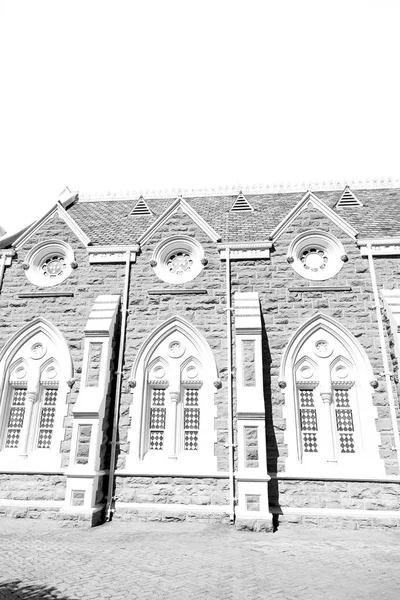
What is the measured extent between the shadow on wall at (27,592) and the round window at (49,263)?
9624 millimetres

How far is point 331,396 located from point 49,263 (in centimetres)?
1033

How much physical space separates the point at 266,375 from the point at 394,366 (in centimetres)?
363

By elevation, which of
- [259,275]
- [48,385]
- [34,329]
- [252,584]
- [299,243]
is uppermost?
[299,243]

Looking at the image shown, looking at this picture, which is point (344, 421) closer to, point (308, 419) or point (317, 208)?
point (308, 419)

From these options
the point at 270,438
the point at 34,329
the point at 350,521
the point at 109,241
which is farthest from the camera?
the point at 109,241

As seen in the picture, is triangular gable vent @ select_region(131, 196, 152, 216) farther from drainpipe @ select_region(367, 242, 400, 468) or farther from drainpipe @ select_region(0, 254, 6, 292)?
drainpipe @ select_region(367, 242, 400, 468)

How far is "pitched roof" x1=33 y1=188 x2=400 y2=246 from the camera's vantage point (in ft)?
46.8

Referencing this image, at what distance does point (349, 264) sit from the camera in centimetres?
1316

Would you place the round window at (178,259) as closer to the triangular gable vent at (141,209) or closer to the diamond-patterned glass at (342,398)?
the triangular gable vent at (141,209)

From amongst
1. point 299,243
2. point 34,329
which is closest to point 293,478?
point 299,243

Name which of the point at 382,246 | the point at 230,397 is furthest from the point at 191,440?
the point at 382,246

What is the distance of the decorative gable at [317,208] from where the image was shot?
44.3 ft

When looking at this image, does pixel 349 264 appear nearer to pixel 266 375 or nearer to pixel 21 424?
pixel 266 375

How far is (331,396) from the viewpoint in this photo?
466 inches
